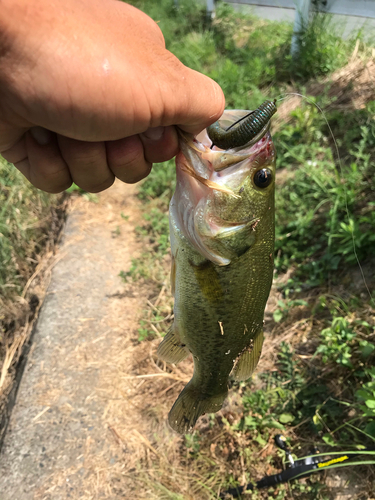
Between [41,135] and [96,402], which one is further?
[96,402]

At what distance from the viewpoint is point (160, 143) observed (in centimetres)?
141

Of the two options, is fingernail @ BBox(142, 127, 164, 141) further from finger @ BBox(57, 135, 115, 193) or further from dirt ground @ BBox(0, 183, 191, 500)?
dirt ground @ BBox(0, 183, 191, 500)

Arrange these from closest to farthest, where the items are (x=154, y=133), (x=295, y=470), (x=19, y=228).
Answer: (x=154, y=133) < (x=295, y=470) < (x=19, y=228)

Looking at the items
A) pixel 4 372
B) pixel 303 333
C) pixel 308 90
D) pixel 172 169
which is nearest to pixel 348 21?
pixel 308 90

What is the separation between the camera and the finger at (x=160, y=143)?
138cm

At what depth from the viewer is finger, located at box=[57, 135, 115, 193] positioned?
A: 1383 mm

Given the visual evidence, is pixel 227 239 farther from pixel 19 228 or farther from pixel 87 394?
pixel 19 228

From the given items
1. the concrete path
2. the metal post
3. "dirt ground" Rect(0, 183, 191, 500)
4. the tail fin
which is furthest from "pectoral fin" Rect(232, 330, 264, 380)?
the metal post

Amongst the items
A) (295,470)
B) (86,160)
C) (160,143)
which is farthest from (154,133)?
(295,470)

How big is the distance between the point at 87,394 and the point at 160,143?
2.58 metres

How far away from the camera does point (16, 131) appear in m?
1.32

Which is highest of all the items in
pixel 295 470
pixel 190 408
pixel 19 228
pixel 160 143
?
pixel 160 143

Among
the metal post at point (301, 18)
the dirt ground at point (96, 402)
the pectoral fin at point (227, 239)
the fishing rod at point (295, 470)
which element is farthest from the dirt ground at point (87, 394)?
the metal post at point (301, 18)

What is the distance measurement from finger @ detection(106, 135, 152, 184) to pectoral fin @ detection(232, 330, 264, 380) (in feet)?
3.45
